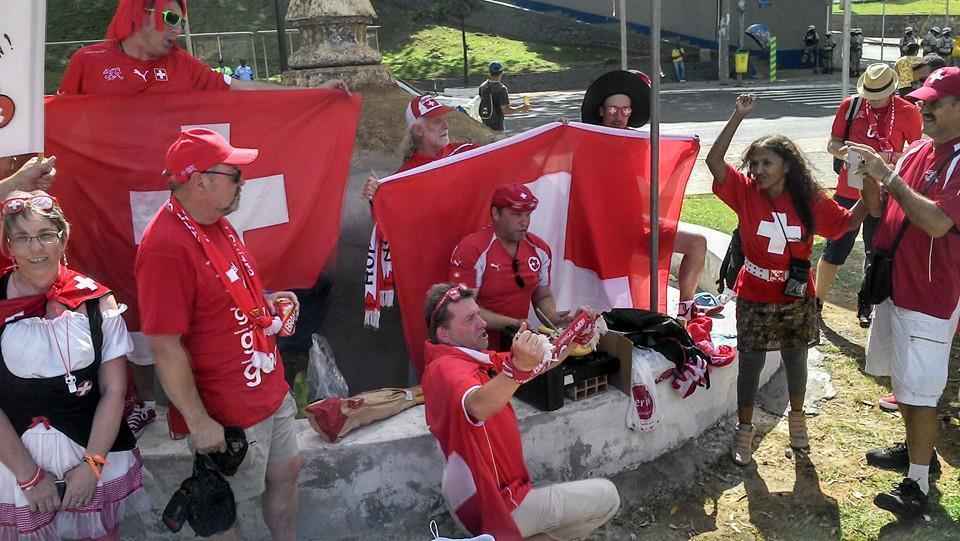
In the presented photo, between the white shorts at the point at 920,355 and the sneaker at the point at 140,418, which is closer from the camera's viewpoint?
the sneaker at the point at 140,418

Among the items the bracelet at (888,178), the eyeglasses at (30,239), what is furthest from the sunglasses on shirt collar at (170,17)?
the bracelet at (888,178)

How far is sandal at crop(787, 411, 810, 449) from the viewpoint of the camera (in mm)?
4461

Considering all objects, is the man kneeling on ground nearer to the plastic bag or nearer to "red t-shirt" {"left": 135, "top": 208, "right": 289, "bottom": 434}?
"red t-shirt" {"left": 135, "top": 208, "right": 289, "bottom": 434}

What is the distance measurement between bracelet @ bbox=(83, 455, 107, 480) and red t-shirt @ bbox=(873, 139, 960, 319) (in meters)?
3.41

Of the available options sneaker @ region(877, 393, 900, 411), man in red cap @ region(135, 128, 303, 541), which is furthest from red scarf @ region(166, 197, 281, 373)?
sneaker @ region(877, 393, 900, 411)

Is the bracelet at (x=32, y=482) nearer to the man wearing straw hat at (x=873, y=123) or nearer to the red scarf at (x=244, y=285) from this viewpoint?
the red scarf at (x=244, y=285)

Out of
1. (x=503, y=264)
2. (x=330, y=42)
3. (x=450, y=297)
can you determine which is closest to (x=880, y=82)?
(x=503, y=264)

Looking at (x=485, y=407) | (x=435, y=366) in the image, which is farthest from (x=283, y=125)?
(x=485, y=407)

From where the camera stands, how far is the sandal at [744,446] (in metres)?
4.36

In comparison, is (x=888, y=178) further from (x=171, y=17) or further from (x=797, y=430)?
(x=171, y=17)

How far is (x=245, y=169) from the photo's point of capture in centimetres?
455

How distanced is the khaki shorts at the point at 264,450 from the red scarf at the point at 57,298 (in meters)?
0.72

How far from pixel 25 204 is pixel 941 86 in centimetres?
372

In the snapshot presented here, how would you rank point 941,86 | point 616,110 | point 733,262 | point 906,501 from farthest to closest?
point 616,110
point 733,262
point 906,501
point 941,86
